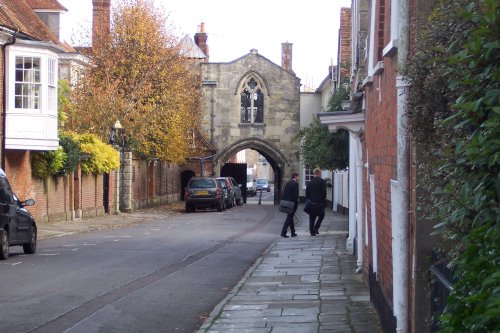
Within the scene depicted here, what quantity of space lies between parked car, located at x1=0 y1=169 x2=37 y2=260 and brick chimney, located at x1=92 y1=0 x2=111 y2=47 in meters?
29.4

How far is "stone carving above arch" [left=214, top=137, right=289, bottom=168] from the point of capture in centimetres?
6638

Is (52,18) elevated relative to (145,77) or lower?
elevated

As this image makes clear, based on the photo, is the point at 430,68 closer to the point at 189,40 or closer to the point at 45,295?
the point at 45,295

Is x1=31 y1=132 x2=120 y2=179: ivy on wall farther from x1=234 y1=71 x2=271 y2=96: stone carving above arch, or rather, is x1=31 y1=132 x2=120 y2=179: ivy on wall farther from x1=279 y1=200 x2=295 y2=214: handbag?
x1=234 y1=71 x2=271 y2=96: stone carving above arch

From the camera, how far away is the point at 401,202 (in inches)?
271

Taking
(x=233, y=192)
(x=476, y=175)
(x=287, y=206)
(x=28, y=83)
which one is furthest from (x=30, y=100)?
(x=476, y=175)

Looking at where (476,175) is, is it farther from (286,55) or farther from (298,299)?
(286,55)

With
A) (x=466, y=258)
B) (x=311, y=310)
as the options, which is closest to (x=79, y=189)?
(x=311, y=310)

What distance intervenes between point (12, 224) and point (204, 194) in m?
28.0

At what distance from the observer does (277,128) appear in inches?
2643

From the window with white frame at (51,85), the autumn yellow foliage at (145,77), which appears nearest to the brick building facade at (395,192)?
the window with white frame at (51,85)

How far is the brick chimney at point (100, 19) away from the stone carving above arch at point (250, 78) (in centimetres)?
1846

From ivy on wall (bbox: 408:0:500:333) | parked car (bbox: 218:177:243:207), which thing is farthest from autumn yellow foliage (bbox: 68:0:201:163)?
ivy on wall (bbox: 408:0:500:333)

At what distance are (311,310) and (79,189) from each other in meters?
25.4
